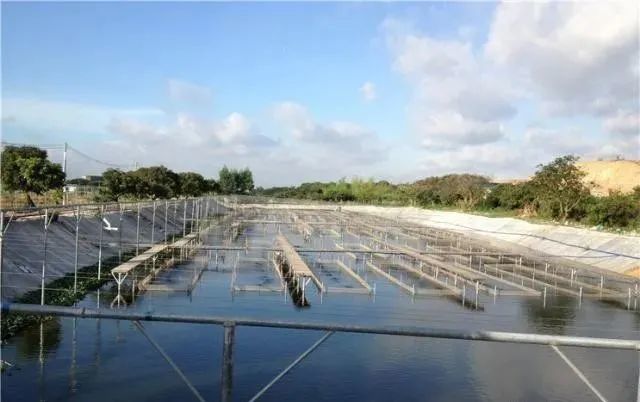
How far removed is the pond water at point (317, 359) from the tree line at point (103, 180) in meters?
9.10

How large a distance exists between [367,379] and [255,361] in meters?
1.19

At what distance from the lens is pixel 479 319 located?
342 inches

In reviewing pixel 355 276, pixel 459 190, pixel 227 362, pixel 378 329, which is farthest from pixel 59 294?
pixel 459 190

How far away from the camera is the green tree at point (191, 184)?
3726 centimetres

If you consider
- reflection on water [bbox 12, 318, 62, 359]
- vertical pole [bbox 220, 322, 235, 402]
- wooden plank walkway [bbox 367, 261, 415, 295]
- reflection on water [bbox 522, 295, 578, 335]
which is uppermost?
vertical pole [bbox 220, 322, 235, 402]

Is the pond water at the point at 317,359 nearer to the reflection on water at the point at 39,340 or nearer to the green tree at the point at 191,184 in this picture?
the reflection on water at the point at 39,340

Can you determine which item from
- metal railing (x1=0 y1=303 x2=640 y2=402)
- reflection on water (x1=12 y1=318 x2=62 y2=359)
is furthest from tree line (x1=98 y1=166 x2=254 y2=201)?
metal railing (x1=0 y1=303 x2=640 y2=402)

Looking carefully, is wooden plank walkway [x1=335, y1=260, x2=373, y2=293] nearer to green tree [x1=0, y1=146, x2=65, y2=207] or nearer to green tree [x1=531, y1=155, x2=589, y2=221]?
green tree [x1=0, y1=146, x2=65, y2=207]

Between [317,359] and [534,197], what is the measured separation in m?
25.9

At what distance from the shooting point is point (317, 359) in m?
6.24

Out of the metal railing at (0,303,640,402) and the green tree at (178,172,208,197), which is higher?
the green tree at (178,172,208,197)

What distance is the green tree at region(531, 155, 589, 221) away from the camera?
24875 mm

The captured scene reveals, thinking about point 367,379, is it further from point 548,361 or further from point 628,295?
point 628,295

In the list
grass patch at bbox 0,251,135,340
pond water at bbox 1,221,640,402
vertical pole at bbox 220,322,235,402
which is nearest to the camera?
vertical pole at bbox 220,322,235,402
